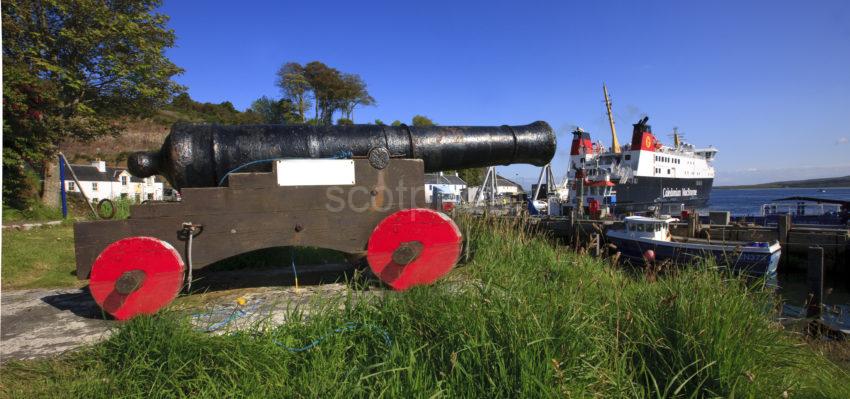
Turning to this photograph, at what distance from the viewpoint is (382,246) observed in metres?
3.62

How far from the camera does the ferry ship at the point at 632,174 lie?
25.8m

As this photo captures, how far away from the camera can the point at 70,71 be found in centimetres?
1394

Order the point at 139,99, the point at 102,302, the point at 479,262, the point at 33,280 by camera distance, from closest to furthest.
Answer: the point at 102,302
the point at 479,262
the point at 33,280
the point at 139,99

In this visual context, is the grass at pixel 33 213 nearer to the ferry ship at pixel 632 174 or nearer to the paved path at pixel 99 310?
the paved path at pixel 99 310

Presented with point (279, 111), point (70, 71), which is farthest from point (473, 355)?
point (279, 111)

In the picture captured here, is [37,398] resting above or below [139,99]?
below

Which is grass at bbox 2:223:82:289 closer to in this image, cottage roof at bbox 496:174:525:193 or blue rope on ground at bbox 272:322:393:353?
blue rope on ground at bbox 272:322:393:353

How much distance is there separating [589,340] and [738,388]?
678 millimetres

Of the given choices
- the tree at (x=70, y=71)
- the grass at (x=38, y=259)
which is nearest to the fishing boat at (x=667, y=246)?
the grass at (x=38, y=259)

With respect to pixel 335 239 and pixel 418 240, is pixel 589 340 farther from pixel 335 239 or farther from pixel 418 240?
pixel 335 239

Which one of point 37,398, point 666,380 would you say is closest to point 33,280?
point 37,398

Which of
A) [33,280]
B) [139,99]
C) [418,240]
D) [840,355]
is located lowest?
[840,355]

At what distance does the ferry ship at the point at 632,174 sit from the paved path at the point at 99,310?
21140 mm

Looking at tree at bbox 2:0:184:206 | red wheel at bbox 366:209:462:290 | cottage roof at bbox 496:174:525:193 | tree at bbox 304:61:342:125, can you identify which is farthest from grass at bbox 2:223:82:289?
cottage roof at bbox 496:174:525:193
